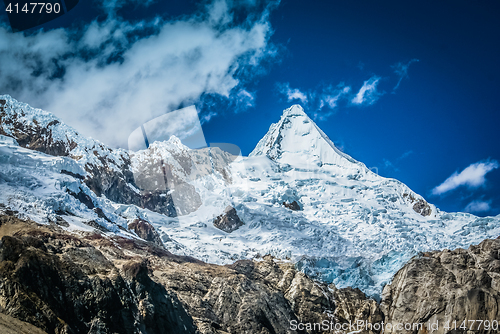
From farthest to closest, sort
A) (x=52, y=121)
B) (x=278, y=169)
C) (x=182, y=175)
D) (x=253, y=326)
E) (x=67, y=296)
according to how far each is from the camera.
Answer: (x=278, y=169) < (x=182, y=175) < (x=52, y=121) < (x=253, y=326) < (x=67, y=296)

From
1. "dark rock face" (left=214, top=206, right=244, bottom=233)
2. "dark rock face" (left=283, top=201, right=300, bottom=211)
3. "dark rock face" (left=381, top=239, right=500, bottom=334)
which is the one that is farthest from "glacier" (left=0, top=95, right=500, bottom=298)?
"dark rock face" (left=381, top=239, right=500, bottom=334)

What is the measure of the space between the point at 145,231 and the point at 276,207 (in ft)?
119

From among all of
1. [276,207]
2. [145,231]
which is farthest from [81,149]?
[276,207]

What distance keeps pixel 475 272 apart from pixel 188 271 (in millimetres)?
43988

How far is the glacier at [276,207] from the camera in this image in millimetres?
66625

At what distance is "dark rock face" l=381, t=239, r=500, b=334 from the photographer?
5297 cm

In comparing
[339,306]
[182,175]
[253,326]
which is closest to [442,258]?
[339,306]

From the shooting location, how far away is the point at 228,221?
305 feet

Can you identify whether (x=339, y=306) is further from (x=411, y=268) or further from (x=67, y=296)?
(x=67, y=296)

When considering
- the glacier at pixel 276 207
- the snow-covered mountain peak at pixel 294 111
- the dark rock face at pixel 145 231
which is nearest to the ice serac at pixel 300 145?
the snow-covered mountain peak at pixel 294 111

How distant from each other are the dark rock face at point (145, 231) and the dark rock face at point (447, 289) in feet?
143

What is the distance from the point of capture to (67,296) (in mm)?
32531

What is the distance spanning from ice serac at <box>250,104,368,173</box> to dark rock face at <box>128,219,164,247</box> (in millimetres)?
61596

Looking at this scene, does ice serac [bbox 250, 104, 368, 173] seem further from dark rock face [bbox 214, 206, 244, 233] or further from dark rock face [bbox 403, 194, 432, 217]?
dark rock face [bbox 214, 206, 244, 233]
